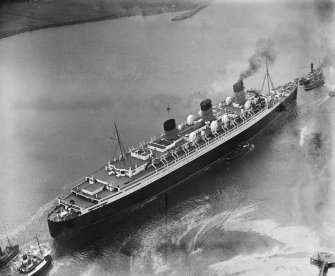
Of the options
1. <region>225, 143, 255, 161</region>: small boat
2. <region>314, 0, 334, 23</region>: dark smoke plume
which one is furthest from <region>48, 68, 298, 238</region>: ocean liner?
<region>314, 0, 334, 23</region>: dark smoke plume

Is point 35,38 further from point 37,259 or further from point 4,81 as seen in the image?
point 37,259

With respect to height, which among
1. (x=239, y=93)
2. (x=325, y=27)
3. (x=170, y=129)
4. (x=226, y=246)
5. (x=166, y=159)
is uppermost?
(x=325, y=27)

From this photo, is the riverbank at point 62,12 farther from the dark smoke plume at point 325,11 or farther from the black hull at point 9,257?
the black hull at point 9,257

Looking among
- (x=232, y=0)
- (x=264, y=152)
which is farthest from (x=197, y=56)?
(x=264, y=152)

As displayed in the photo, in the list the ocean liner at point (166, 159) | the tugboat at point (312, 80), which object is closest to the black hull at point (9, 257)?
the ocean liner at point (166, 159)

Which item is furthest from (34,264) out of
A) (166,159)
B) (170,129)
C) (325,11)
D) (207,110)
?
Result: (325,11)

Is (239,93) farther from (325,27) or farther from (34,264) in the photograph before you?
(34,264)

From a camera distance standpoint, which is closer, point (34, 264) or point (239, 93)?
point (34, 264)

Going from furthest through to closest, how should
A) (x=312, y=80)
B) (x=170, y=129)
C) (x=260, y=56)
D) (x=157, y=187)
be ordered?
(x=260, y=56) < (x=312, y=80) < (x=170, y=129) < (x=157, y=187)
